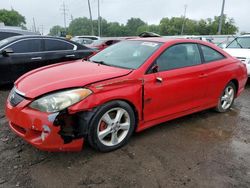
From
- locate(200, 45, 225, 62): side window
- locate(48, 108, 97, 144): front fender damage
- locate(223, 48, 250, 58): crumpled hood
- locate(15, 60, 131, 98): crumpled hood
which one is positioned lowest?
locate(48, 108, 97, 144): front fender damage

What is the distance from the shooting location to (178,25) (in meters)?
86.4

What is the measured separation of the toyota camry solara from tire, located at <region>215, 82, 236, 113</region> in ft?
0.74

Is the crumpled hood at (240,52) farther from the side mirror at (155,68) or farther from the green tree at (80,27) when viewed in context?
the green tree at (80,27)

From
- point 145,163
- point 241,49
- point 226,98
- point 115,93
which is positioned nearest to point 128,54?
point 115,93

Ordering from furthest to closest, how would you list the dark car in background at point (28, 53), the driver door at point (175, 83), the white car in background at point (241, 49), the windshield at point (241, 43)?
A: 1. the windshield at point (241, 43)
2. the white car in background at point (241, 49)
3. the dark car in background at point (28, 53)
4. the driver door at point (175, 83)

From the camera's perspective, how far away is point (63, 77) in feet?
10.2

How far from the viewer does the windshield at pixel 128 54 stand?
359 cm

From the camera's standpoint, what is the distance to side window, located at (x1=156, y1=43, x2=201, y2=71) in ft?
12.0

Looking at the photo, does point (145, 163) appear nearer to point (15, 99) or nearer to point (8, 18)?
point (15, 99)

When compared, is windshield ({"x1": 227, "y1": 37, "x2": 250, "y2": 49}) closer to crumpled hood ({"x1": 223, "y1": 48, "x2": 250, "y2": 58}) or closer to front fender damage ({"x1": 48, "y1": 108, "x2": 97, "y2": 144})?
crumpled hood ({"x1": 223, "y1": 48, "x2": 250, "y2": 58})

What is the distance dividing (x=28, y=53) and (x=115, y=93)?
13.1ft

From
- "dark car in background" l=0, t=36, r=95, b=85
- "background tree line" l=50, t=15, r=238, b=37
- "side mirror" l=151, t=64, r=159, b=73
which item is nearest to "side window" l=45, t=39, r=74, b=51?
"dark car in background" l=0, t=36, r=95, b=85

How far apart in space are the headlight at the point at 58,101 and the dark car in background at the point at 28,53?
3.61m

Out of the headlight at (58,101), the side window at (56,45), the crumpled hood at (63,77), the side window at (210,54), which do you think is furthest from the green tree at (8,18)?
the headlight at (58,101)
